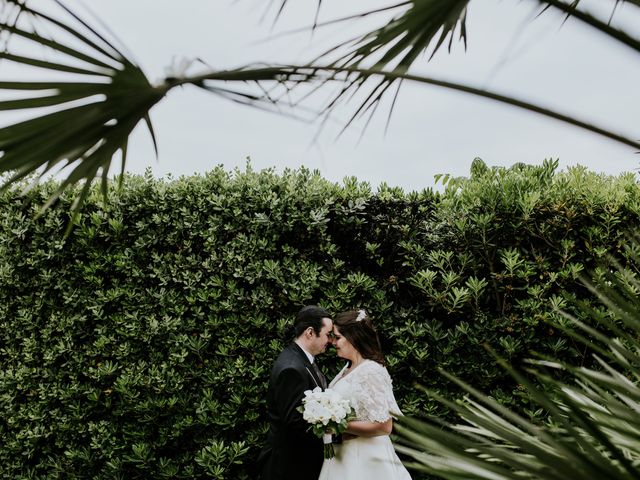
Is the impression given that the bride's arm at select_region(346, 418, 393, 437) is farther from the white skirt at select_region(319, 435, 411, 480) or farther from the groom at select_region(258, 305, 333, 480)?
the groom at select_region(258, 305, 333, 480)

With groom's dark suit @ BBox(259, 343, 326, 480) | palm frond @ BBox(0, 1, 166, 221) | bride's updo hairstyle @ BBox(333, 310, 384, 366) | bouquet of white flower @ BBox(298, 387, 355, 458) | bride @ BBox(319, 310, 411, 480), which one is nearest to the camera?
palm frond @ BBox(0, 1, 166, 221)

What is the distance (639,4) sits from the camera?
1.42 meters

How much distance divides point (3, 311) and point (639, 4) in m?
6.06

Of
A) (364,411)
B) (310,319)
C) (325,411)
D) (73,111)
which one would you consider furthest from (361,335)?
(73,111)

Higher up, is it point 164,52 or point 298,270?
point 298,270

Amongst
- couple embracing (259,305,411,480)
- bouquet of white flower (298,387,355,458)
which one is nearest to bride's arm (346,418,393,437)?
couple embracing (259,305,411,480)

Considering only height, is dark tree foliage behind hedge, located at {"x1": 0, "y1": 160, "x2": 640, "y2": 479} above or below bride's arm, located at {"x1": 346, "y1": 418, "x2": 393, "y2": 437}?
above

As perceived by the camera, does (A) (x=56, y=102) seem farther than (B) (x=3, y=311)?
No

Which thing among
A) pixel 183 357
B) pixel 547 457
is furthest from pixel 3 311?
pixel 547 457

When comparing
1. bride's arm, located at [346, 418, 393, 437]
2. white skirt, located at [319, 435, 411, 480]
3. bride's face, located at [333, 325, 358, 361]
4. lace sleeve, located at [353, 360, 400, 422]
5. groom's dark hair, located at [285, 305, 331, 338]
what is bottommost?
white skirt, located at [319, 435, 411, 480]

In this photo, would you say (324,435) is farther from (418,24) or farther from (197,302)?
(418,24)

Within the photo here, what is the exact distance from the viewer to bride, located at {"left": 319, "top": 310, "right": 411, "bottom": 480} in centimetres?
428

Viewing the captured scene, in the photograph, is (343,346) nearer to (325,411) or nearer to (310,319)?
(310,319)

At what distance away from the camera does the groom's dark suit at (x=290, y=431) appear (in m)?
4.18
